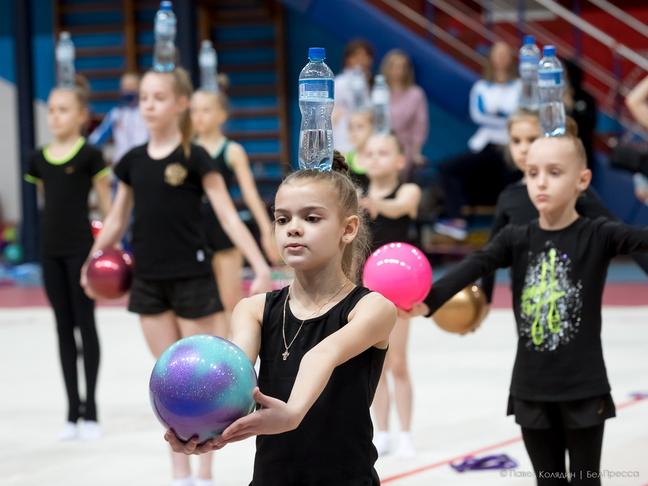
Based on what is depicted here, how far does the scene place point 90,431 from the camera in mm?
5305

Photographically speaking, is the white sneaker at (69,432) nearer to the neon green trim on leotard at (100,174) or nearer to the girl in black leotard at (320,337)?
the neon green trim on leotard at (100,174)

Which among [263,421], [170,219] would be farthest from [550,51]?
[263,421]

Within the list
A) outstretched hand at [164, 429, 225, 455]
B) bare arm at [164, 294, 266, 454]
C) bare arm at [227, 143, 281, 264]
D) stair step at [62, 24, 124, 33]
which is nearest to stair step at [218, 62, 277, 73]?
stair step at [62, 24, 124, 33]

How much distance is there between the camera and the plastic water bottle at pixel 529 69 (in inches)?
194

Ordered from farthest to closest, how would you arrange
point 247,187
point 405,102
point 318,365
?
point 405,102 → point 247,187 → point 318,365

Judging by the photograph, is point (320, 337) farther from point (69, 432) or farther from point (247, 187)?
point (247, 187)

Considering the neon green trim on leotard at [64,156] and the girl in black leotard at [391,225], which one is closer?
the girl in black leotard at [391,225]

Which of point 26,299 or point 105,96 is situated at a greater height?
point 105,96

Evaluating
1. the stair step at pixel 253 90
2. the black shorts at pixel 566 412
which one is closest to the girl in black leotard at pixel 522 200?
the black shorts at pixel 566 412

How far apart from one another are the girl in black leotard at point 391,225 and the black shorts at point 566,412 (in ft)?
4.54

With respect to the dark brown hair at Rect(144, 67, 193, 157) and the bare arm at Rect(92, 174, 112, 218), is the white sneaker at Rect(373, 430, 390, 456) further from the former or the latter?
the bare arm at Rect(92, 174, 112, 218)

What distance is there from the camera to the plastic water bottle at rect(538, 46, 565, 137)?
3.94 metres

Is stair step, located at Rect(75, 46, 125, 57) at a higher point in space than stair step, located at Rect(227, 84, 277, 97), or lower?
higher

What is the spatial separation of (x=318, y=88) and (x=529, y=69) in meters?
2.57
